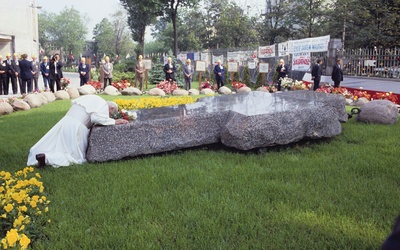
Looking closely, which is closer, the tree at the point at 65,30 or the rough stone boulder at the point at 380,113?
the rough stone boulder at the point at 380,113

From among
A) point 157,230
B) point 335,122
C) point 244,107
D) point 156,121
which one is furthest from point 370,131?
point 157,230

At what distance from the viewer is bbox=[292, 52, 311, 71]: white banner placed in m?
18.3

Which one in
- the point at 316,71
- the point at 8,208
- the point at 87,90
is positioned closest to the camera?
the point at 8,208

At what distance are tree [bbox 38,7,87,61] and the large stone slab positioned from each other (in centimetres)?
8077

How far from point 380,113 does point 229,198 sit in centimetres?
576

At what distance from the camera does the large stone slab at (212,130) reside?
5820mm

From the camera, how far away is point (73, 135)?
5.96 metres

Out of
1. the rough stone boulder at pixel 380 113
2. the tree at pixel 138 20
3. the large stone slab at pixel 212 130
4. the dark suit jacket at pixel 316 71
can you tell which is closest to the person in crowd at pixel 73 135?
the large stone slab at pixel 212 130

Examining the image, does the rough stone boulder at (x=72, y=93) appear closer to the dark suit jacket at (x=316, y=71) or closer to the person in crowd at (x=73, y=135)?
the person in crowd at (x=73, y=135)

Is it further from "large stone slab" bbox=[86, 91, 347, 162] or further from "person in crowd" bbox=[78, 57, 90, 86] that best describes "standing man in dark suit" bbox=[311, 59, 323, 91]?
"person in crowd" bbox=[78, 57, 90, 86]

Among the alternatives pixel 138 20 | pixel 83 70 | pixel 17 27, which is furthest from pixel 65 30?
pixel 83 70

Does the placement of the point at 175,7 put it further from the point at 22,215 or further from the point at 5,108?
the point at 22,215

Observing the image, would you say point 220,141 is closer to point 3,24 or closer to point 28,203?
point 28,203

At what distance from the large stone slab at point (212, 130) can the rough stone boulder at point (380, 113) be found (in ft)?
7.53
